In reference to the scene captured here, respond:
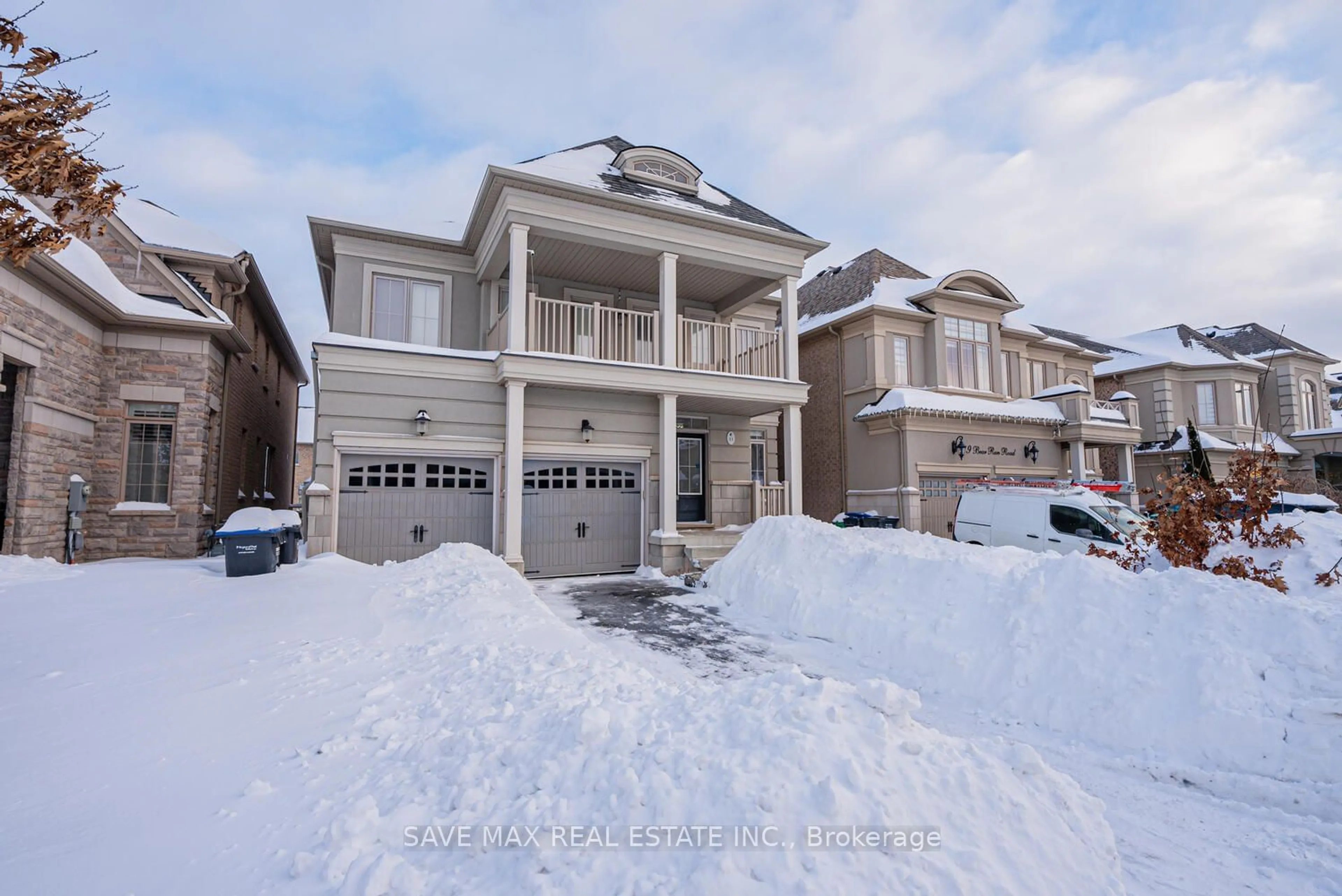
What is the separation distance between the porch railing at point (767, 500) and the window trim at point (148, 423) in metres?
10.8

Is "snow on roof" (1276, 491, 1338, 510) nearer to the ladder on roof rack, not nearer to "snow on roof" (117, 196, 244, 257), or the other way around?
the ladder on roof rack

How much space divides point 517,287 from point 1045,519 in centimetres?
1005

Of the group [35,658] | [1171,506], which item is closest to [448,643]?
[35,658]

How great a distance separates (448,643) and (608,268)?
9.08 m

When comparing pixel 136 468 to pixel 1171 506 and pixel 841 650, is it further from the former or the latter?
pixel 1171 506

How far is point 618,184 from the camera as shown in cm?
1172

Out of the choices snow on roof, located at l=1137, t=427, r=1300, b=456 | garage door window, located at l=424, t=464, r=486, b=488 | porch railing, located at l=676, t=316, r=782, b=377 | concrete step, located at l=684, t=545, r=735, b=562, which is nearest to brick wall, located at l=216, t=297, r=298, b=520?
garage door window, located at l=424, t=464, r=486, b=488

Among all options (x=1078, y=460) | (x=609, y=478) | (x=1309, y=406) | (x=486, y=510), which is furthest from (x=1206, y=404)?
(x=486, y=510)

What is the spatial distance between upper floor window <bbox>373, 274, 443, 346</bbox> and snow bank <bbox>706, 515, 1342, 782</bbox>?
915cm

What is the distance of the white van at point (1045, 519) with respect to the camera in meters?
10.2

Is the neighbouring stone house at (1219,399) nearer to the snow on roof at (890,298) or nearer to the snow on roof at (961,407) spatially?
the snow on roof at (961,407)

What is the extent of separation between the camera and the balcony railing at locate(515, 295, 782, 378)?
11781mm

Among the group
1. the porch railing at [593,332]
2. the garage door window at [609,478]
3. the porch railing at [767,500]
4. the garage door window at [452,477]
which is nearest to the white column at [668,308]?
the porch railing at [593,332]

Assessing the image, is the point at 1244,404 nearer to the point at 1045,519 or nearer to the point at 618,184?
the point at 1045,519
